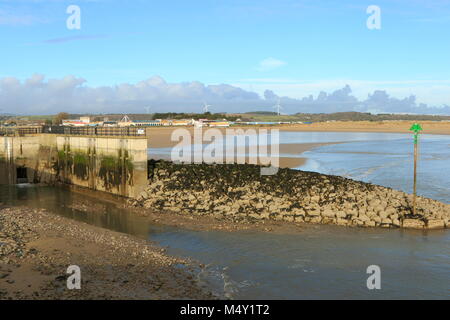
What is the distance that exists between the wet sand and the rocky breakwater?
24.8ft

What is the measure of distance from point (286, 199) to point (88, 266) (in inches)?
545

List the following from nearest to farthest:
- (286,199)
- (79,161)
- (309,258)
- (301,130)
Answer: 1. (309,258)
2. (286,199)
3. (79,161)
4. (301,130)

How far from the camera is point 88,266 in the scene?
14555mm

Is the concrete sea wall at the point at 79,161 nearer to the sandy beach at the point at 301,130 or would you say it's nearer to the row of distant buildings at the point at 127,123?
the sandy beach at the point at 301,130


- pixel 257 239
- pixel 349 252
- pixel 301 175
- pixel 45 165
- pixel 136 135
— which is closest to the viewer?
pixel 349 252

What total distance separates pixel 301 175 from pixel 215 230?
1082cm

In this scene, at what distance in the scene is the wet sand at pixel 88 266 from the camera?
486 inches

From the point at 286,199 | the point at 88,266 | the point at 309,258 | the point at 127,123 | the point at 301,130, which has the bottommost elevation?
the point at 309,258

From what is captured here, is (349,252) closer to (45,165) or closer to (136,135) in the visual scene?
(136,135)

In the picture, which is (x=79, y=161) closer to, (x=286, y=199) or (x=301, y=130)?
(x=286, y=199)

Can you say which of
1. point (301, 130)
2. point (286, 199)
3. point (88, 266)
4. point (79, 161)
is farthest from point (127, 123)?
point (88, 266)

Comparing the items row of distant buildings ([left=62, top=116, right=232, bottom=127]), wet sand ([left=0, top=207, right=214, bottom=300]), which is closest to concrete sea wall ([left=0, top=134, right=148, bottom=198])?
wet sand ([left=0, top=207, right=214, bottom=300])
